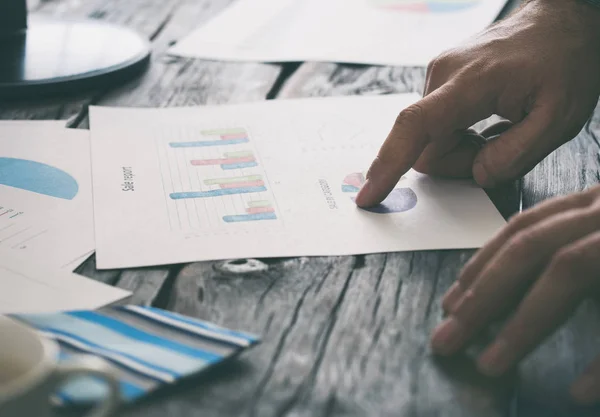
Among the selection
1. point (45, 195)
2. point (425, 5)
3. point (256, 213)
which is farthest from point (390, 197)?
point (425, 5)

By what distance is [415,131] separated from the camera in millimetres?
818

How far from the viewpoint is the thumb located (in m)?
0.83

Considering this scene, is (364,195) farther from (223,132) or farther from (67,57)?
(67,57)

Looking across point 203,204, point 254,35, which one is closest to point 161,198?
point 203,204

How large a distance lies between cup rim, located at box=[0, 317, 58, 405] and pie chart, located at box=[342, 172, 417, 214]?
1.33ft

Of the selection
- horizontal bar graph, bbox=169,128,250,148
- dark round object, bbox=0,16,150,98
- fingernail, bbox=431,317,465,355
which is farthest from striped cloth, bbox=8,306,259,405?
dark round object, bbox=0,16,150,98

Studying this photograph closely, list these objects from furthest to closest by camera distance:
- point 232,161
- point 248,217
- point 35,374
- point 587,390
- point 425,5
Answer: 1. point 425,5
2. point 232,161
3. point 248,217
4. point 587,390
5. point 35,374

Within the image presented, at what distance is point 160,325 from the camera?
61 cm

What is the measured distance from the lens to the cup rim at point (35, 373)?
424 millimetres

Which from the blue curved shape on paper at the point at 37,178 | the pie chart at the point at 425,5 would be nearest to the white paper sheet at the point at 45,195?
the blue curved shape on paper at the point at 37,178

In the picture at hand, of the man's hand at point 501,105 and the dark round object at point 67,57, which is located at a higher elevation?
the man's hand at point 501,105

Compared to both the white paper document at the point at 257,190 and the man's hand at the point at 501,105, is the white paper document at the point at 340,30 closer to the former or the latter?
the white paper document at the point at 257,190

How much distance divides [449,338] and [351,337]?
0.24ft

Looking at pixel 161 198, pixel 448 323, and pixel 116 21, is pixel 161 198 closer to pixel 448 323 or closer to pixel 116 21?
pixel 448 323
